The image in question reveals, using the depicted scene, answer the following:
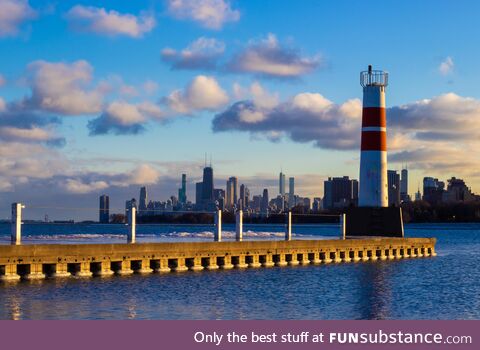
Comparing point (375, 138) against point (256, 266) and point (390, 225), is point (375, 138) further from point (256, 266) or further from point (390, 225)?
point (256, 266)

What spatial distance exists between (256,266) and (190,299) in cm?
→ 1498

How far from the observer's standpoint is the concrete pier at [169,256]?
127 ft

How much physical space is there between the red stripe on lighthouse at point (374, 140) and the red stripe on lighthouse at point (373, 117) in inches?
22.2

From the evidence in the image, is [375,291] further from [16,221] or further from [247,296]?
[16,221]

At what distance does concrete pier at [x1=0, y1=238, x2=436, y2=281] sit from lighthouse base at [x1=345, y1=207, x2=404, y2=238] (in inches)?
133

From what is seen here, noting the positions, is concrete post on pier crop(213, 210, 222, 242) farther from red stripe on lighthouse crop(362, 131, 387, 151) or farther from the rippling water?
red stripe on lighthouse crop(362, 131, 387, 151)

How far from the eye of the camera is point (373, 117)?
6419 centimetres

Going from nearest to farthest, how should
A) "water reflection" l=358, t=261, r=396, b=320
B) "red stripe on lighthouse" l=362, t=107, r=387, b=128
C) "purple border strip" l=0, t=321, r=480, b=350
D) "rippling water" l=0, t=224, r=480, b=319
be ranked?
"purple border strip" l=0, t=321, r=480, b=350, "rippling water" l=0, t=224, r=480, b=319, "water reflection" l=358, t=261, r=396, b=320, "red stripe on lighthouse" l=362, t=107, r=387, b=128

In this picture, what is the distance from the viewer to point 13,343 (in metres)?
23.5

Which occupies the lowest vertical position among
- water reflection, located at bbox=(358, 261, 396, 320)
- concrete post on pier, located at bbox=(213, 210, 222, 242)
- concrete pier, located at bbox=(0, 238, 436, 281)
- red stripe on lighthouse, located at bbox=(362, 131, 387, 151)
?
water reflection, located at bbox=(358, 261, 396, 320)

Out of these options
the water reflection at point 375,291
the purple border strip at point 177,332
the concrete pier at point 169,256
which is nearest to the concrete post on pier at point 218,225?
the concrete pier at point 169,256

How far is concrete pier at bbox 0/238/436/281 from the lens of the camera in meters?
38.6

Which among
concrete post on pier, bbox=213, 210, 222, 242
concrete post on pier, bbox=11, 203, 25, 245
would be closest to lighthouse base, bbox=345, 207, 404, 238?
concrete post on pier, bbox=213, 210, 222, 242

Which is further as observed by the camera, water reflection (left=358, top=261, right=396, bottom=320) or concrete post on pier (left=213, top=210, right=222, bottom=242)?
concrete post on pier (left=213, top=210, right=222, bottom=242)
